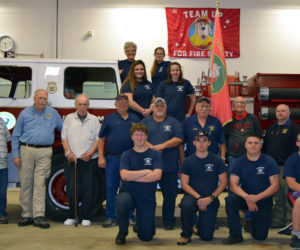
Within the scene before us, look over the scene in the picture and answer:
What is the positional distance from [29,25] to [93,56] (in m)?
2.19

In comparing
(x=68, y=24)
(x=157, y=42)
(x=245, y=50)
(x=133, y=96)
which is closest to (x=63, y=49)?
(x=68, y=24)

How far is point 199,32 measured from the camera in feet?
40.5

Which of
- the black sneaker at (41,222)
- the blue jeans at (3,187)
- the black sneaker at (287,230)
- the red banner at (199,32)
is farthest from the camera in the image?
the red banner at (199,32)

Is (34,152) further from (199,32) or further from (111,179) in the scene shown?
(199,32)

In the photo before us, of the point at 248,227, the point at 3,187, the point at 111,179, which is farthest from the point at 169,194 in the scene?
the point at 3,187

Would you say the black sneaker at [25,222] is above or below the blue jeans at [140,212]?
below

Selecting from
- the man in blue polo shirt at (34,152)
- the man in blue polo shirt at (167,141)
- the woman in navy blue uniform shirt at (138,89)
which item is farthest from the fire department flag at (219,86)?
the man in blue polo shirt at (34,152)

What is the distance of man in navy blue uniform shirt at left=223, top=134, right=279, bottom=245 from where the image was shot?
16.8 feet

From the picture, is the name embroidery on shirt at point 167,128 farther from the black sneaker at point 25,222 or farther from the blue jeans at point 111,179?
the black sneaker at point 25,222

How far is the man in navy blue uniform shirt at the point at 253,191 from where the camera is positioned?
5121 mm

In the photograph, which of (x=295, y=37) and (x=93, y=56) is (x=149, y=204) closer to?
(x=93, y=56)

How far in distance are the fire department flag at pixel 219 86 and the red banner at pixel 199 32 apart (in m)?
4.73

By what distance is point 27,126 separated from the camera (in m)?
6.00

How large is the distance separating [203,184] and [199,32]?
800 cm
